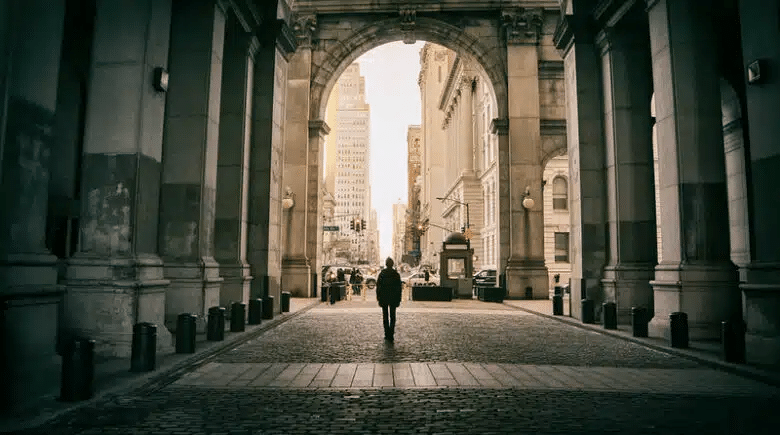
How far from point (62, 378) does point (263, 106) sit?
42.1ft

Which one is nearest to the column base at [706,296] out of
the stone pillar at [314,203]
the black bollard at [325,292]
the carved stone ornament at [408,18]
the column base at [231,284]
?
the column base at [231,284]

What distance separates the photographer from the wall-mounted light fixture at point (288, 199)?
94.0ft

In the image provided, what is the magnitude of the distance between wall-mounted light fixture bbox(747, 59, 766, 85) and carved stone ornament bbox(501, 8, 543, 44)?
21586 mm

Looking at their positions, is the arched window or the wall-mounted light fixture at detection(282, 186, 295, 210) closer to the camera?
the wall-mounted light fixture at detection(282, 186, 295, 210)

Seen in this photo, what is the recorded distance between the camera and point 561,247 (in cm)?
4581

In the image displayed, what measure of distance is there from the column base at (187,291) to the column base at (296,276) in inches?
643

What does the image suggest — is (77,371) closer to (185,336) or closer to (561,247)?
(185,336)

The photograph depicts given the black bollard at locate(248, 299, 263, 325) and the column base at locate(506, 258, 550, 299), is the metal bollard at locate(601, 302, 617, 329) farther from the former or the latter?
the column base at locate(506, 258, 550, 299)

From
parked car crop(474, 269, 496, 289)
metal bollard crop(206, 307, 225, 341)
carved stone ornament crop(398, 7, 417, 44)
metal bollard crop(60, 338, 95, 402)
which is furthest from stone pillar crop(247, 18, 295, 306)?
parked car crop(474, 269, 496, 289)

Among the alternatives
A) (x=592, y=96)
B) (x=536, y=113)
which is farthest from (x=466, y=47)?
(x=592, y=96)

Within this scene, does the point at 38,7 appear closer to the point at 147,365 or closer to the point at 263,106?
the point at 147,365

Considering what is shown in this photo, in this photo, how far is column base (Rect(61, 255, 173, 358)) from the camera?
9.47 metres

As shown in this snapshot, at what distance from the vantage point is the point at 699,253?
39.5 ft

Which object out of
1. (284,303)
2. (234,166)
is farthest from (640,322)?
(234,166)
